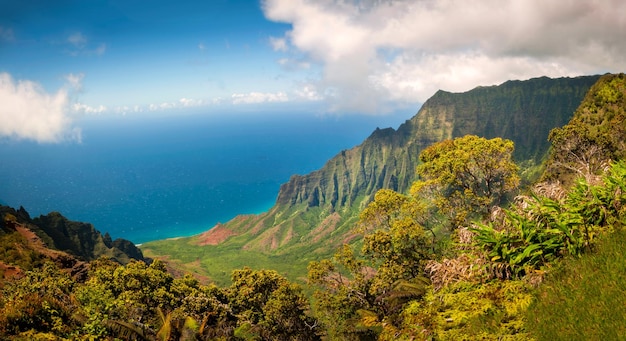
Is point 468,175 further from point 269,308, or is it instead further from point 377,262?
point 269,308

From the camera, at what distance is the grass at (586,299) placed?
5551 millimetres

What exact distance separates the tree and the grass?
66.9ft

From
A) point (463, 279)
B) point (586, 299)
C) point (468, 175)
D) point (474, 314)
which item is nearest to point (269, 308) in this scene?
point (468, 175)

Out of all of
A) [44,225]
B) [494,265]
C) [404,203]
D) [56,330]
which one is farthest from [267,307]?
[44,225]

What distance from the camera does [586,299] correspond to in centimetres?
603

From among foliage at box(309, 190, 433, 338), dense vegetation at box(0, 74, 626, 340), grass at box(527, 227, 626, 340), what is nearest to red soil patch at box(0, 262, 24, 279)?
dense vegetation at box(0, 74, 626, 340)

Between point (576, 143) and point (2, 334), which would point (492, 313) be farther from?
point (576, 143)

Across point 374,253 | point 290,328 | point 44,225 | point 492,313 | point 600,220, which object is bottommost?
point 290,328

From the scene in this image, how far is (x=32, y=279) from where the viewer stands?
1389 inches

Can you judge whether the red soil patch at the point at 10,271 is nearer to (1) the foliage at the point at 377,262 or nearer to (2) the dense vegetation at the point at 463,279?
(2) the dense vegetation at the point at 463,279

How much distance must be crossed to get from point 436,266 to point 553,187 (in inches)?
149

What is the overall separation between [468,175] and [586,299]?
25.1 m

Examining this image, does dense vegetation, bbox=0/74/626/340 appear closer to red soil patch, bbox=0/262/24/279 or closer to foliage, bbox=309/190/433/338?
foliage, bbox=309/190/433/338

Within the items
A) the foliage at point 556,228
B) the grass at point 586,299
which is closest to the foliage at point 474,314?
the grass at point 586,299
